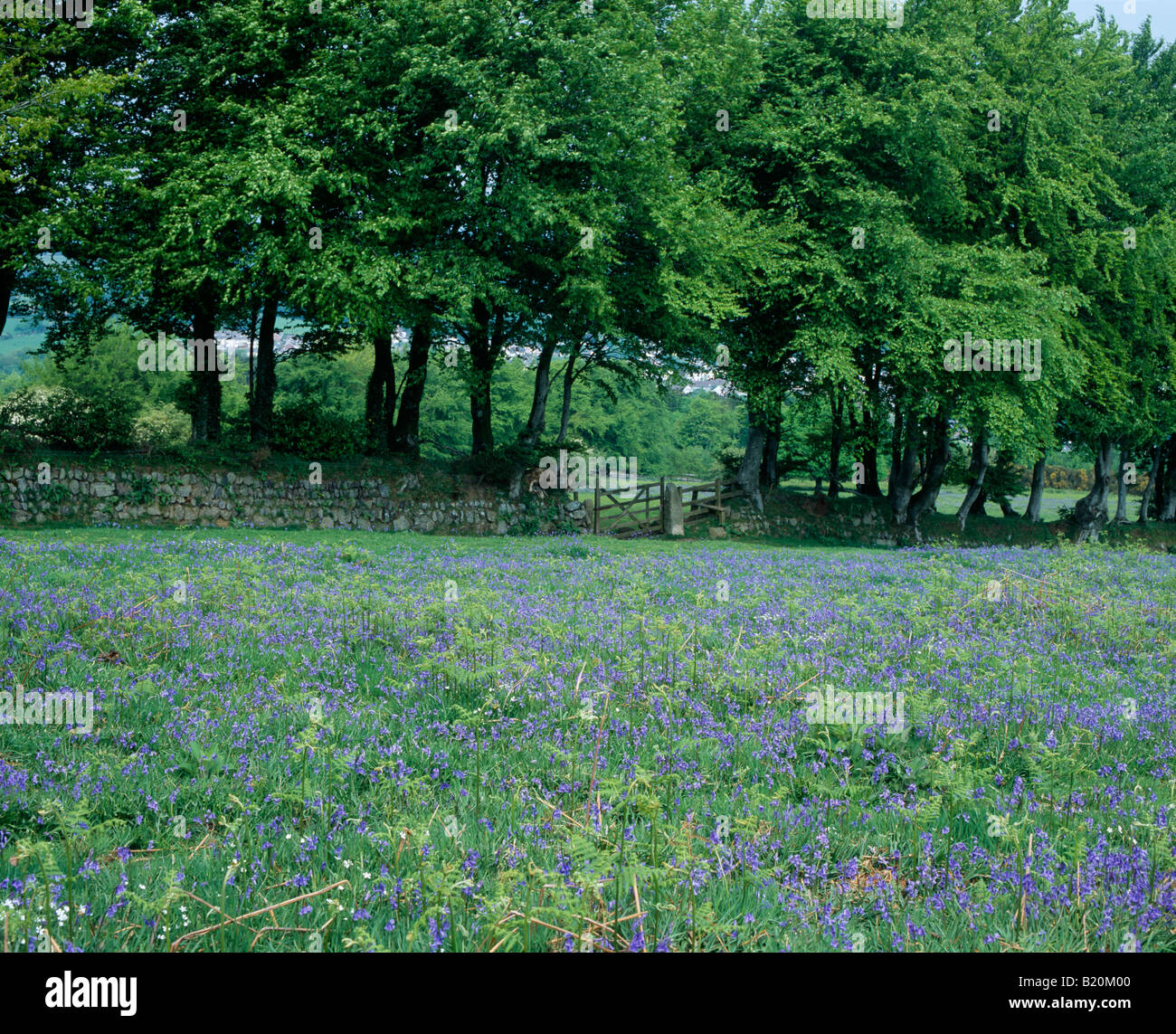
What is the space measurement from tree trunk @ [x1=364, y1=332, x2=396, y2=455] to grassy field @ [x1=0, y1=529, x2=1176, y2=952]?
2001 cm

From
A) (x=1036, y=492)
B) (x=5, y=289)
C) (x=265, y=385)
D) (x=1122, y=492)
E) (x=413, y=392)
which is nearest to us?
(x=5, y=289)

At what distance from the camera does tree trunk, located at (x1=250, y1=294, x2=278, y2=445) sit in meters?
26.6

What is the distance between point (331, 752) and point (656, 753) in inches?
68.4

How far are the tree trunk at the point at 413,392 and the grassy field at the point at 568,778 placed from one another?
19256mm

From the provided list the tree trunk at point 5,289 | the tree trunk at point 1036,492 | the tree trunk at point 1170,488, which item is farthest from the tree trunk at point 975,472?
the tree trunk at point 5,289

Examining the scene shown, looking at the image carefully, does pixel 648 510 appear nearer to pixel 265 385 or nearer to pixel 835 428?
pixel 835 428

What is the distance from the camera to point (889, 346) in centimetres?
2989

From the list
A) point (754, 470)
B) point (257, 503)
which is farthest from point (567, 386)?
point (257, 503)

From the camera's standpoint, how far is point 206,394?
27.5 metres

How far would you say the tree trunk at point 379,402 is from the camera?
28719 mm

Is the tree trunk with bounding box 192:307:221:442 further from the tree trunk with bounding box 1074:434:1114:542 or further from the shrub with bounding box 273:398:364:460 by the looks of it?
the tree trunk with bounding box 1074:434:1114:542

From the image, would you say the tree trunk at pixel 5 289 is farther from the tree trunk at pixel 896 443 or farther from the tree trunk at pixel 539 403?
the tree trunk at pixel 896 443

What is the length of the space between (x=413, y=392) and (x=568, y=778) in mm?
26539
